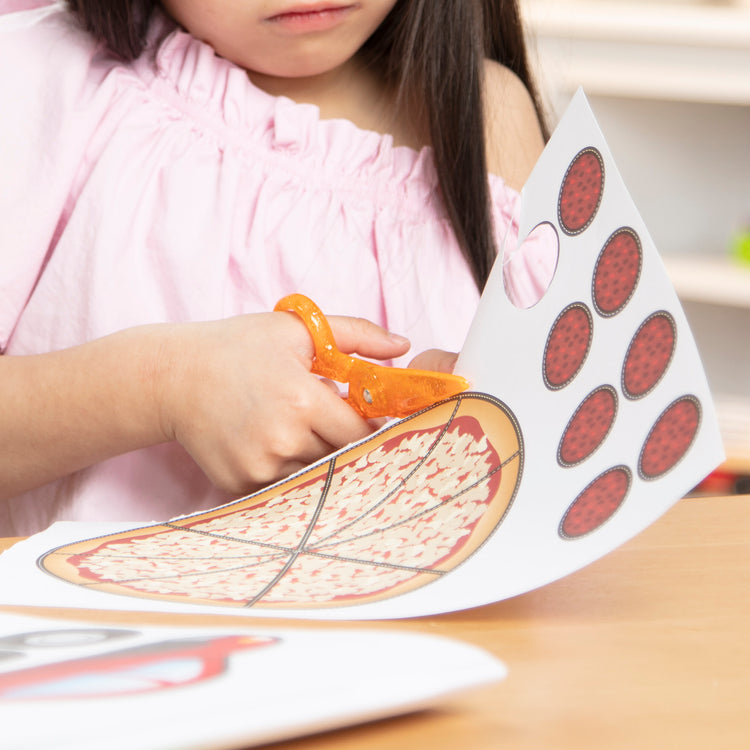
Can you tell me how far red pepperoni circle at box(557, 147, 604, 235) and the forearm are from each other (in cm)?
26

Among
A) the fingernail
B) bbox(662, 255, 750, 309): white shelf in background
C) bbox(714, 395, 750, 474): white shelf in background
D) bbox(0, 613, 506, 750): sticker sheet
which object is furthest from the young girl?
bbox(714, 395, 750, 474): white shelf in background

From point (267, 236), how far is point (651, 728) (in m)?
0.48

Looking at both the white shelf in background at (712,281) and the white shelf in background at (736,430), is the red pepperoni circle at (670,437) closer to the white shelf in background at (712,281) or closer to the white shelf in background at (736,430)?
the white shelf in background at (712,281)

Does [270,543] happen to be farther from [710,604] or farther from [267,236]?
[267,236]

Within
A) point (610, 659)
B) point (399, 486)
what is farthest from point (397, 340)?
point (610, 659)

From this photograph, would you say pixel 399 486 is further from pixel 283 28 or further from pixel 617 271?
pixel 283 28

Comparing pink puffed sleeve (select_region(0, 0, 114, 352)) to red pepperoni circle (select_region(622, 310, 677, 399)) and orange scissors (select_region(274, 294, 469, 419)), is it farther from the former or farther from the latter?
red pepperoni circle (select_region(622, 310, 677, 399))

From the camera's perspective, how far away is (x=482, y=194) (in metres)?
0.69

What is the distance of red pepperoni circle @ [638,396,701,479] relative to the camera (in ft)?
0.98

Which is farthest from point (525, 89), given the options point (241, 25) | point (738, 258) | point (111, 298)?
point (738, 258)

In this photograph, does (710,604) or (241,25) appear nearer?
(710,604)

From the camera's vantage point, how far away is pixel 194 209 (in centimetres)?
65

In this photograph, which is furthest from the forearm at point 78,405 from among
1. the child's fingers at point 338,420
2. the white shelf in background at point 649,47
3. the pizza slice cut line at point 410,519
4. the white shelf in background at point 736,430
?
the white shelf in background at point 736,430

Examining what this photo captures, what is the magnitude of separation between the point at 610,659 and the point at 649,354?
10cm
